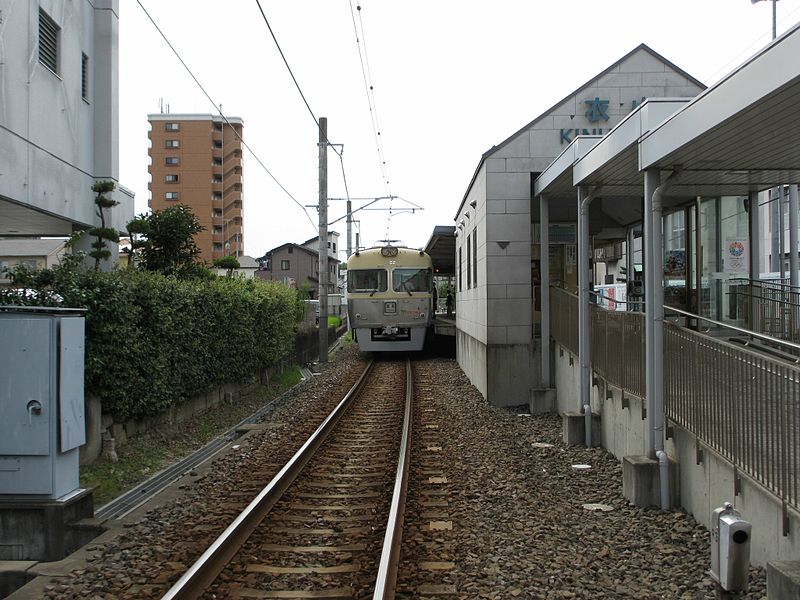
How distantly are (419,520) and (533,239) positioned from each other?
8409 millimetres

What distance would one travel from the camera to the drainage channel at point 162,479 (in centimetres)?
659

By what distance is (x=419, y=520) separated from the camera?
20.6 ft

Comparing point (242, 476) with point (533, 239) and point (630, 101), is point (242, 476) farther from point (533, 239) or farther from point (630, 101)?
point (630, 101)

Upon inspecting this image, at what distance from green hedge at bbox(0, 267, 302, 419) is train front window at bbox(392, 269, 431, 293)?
27.0 ft

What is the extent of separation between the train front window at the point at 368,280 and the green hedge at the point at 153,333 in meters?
8.03

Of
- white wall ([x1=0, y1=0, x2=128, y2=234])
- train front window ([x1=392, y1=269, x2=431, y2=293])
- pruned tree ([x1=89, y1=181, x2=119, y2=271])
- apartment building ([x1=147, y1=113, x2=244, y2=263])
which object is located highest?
apartment building ([x1=147, y1=113, x2=244, y2=263])

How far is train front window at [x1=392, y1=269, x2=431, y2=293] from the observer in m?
22.4

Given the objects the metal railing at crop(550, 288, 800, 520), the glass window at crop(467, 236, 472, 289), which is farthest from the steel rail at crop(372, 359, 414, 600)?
the glass window at crop(467, 236, 472, 289)

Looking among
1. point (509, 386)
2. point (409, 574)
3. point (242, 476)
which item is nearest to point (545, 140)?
point (509, 386)

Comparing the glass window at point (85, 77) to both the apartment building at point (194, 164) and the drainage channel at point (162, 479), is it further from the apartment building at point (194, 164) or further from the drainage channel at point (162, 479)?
the apartment building at point (194, 164)

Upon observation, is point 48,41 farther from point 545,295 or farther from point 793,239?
point 793,239

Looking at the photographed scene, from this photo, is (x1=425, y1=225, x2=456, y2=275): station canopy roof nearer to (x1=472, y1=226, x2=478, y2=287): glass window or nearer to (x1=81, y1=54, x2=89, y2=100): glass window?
(x1=472, y1=226, x2=478, y2=287): glass window

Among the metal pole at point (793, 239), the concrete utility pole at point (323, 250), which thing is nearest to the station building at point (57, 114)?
the concrete utility pole at point (323, 250)

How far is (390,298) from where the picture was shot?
875 inches
